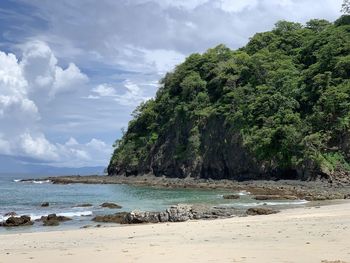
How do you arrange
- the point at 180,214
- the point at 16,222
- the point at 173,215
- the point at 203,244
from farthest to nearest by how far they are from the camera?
the point at 16,222, the point at 180,214, the point at 173,215, the point at 203,244

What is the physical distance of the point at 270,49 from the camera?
283ft

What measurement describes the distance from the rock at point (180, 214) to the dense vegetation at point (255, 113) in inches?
1432

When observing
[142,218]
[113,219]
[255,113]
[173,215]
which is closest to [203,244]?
[173,215]

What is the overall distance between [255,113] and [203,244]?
5816 centimetres

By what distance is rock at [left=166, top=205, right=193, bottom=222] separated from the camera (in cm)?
2441

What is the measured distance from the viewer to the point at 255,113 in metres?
70.4

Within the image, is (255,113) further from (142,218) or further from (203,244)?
(203,244)

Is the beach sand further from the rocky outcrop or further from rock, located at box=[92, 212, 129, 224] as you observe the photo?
rock, located at box=[92, 212, 129, 224]

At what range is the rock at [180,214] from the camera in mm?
24406

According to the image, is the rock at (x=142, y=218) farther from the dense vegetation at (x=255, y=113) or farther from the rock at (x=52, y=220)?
the dense vegetation at (x=255, y=113)

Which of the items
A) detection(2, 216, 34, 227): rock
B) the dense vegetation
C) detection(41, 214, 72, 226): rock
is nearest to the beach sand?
detection(41, 214, 72, 226): rock

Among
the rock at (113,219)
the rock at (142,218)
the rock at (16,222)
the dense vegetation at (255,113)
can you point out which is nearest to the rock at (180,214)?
the rock at (142,218)

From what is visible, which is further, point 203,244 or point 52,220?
point 52,220

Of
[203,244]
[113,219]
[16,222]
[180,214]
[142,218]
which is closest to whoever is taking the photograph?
[203,244]
